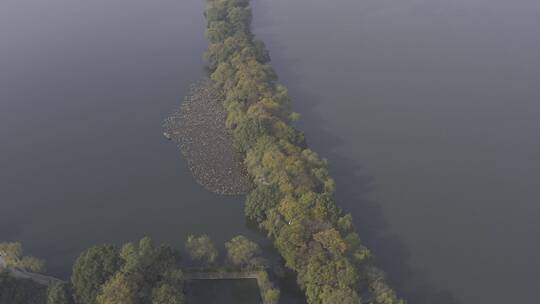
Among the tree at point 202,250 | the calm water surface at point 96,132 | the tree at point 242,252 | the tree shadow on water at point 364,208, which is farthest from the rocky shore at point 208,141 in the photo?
the tree at point 242,252

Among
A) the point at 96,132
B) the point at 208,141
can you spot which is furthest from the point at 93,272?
the point at 96,132

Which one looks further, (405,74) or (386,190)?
(405,74)

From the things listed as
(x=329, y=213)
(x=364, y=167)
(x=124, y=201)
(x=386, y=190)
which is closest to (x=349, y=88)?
(x=364, y=167)

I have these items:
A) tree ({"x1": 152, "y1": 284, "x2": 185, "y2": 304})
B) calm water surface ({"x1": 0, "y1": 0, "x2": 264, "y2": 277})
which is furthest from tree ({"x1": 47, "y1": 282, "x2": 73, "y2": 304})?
tree ({"x1": 152, "y1": 284, "x2": 185, "y2": 304})

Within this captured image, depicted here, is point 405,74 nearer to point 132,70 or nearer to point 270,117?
point 270,117

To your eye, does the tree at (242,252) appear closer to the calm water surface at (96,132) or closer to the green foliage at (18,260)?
the calm water surface at (96,132)
